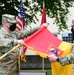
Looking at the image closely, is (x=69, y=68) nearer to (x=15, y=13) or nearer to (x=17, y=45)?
(x=17, y=45)

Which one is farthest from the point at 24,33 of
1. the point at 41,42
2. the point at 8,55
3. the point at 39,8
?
the point at 39,8

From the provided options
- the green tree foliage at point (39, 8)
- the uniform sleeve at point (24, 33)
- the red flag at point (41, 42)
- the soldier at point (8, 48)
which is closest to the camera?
the red flag at point (41, 42)

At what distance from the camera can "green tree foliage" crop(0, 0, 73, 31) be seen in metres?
23.0

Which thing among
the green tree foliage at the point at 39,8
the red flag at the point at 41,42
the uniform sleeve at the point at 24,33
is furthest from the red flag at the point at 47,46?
the green tree foliage at the point at 39,8

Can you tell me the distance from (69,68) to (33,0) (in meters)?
15.2

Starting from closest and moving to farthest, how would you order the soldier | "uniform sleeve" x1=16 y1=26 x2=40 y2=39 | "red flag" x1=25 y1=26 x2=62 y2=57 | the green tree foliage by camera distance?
1. "red flag" x1=25 y1=26 x2=62 y2=57
2. the soldier
3. "uniform sleeve" x1=16 y1=26 x2=40 y2=39
4. the green tree foliage

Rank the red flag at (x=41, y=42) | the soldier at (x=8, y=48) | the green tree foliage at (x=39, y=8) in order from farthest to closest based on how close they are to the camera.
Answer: the green tree foliage at (x=39, y=8) < the soldier at (x=8, y=48) < the red flag at (x=41, y=42)

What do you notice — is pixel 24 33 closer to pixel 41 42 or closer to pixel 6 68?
pixel 41 42

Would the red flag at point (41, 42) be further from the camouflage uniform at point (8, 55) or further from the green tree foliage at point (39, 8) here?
the green tree foliage at point (39, 8)

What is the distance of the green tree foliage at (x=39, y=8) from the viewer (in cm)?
2295

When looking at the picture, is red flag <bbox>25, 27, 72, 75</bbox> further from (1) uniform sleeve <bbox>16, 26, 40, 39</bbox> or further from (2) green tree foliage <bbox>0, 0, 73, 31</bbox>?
(2) green tree foliage <bbox>0, 0, 73, 31</bbox>

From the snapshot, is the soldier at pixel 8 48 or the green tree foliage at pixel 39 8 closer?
the soldier at pixel 8 48

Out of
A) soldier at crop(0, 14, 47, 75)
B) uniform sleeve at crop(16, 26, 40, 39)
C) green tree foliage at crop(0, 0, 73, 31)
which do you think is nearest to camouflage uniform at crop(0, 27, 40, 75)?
soldier at crop(0, 14, 47, 75)

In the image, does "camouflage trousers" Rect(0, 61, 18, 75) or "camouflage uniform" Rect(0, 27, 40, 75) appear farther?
"camouflage trousers" Rect(0, 61, 18, 75)
